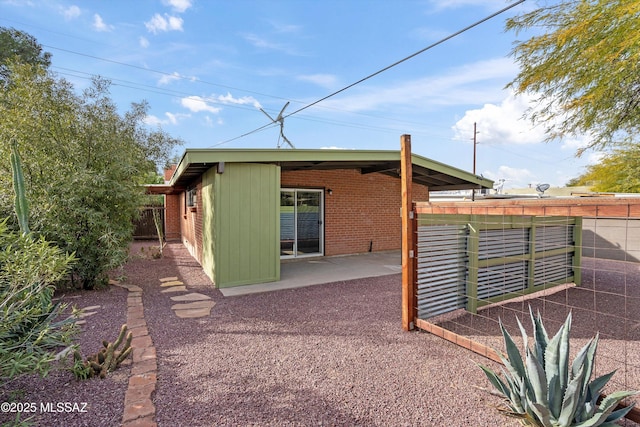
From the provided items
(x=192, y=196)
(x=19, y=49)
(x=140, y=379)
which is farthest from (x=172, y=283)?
(x=19, y=49)

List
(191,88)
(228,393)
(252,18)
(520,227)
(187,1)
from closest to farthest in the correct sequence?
(228,393)
(520,227)
(187,1)
(252,18)
(191,88)

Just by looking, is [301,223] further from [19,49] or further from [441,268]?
[19,49]

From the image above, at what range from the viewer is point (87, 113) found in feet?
18.1

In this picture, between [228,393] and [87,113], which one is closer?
[228,393]

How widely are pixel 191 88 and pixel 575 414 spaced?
18.0 m

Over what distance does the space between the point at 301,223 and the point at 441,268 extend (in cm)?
549

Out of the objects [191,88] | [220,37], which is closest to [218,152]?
[220,37]

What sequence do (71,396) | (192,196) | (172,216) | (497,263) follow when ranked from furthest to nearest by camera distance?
1. (172,216)
2. (192,196)
3. (497,263)
4. (71,396)

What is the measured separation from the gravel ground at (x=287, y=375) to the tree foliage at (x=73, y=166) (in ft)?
3.58

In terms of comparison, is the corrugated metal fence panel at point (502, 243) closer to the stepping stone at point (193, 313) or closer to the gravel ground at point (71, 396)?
the stepping stone at point (193, 313)

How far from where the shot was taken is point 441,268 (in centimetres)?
421

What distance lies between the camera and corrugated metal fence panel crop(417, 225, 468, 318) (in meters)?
4.02

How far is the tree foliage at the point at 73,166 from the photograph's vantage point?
16.1ft

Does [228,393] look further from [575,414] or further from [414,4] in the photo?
[414,4]
